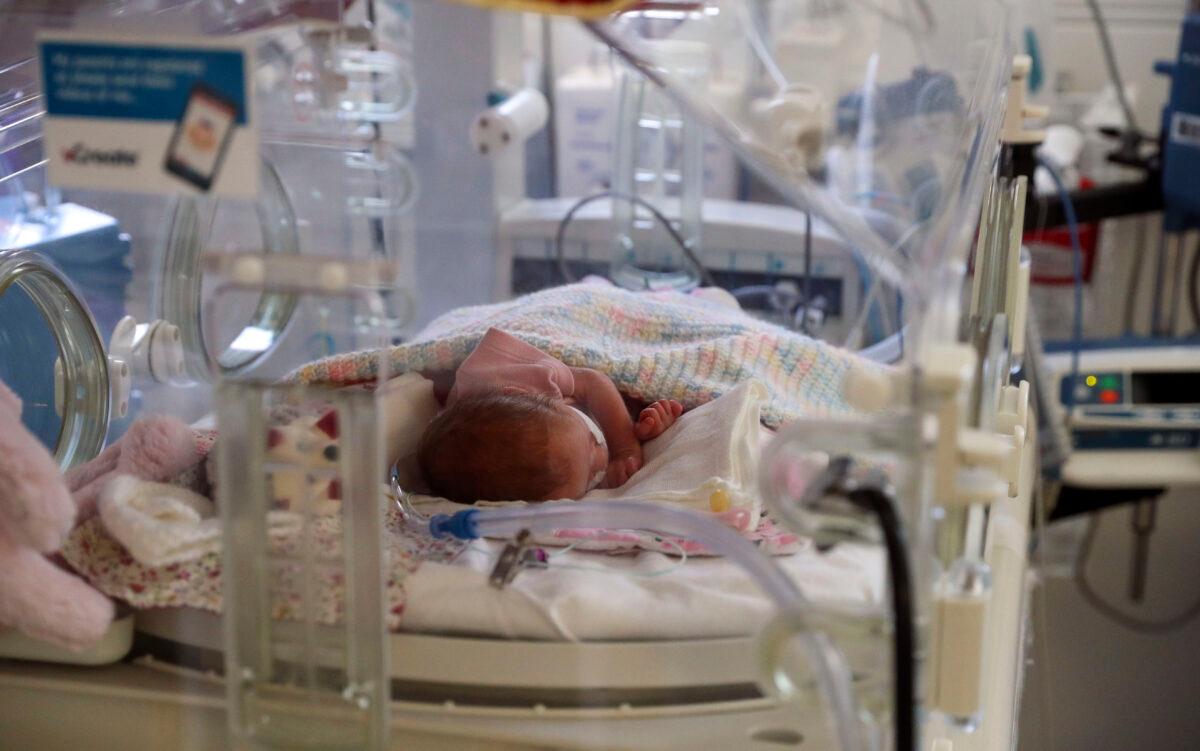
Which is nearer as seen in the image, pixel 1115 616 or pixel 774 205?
pixel 774 205

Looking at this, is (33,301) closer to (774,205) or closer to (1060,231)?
(774,205)

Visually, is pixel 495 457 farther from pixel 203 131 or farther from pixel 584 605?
pixel 203 131

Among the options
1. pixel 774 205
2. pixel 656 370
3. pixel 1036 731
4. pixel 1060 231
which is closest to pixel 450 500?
pixel 656 370

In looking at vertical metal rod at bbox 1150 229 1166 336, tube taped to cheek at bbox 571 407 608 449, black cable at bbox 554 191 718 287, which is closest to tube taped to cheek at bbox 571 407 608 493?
tube taped to cheek at bbox 571 407 608 449

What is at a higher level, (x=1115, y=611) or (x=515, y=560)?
(x=515, y=560)

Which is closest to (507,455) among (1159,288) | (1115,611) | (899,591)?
(899,591)

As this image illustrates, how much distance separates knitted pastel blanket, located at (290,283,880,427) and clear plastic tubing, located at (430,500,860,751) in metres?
0.26

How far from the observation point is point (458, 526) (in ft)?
3.03

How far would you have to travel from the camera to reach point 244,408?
0.72 m

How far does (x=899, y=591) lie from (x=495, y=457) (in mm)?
491

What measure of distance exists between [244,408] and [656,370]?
21.7 inches

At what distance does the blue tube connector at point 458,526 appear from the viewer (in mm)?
919

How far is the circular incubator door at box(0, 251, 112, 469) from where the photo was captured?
1.04 metres

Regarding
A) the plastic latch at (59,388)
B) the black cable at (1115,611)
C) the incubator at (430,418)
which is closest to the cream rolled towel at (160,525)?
the incubator at (430,418)
